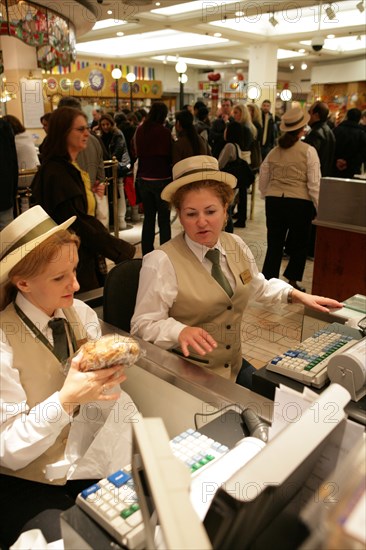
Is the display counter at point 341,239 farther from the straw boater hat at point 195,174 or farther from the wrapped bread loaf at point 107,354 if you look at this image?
the wrapped bread loaf at point 107,354

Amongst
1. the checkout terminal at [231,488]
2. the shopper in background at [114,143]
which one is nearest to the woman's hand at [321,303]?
the checkout terminal at [231,488]

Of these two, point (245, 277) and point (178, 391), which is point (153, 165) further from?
point (178, 391)

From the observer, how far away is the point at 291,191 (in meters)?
4.51

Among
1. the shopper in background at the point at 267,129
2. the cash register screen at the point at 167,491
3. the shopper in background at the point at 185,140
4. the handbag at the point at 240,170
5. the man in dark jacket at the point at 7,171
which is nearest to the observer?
the cash register screen at the point at 167,491

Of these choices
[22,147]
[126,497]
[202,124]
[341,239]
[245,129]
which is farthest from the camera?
[202,124]

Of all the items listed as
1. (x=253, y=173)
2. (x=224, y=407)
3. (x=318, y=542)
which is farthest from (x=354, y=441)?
(x=253, y=173)

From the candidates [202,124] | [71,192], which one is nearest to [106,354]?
[71,192]

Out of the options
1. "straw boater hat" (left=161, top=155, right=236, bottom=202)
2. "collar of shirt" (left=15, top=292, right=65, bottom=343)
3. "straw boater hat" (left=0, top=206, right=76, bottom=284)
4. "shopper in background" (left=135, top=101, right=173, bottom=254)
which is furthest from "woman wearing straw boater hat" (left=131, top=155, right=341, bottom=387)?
"shopper in background" (left=135, top=101, right=173, bottom=254)

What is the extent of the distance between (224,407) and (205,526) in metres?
0.69

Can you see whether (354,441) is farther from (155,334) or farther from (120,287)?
(120,287)

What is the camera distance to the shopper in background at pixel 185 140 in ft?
17.3

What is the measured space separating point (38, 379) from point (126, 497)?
50cm

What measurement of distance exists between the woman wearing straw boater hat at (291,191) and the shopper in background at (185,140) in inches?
38.4

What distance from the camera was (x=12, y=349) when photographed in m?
1.30
